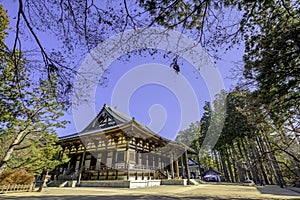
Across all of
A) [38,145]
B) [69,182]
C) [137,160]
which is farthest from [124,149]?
[38,145]

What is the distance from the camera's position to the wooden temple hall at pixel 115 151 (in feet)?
40.7

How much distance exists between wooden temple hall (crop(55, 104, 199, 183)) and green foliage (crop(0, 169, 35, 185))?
13.6 ft

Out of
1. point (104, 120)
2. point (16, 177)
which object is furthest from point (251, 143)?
point (16, 177)

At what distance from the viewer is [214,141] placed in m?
23.8

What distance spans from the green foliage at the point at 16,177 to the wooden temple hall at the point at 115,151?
13.6 ft

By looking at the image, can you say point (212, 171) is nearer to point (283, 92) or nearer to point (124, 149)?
point (124, 149)

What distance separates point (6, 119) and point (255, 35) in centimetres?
Answer: 839

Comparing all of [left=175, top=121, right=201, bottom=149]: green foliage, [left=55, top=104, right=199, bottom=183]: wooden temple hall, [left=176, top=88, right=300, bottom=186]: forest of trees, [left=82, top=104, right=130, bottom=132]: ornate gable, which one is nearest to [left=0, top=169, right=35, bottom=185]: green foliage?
[left=55, top=104, right=199, bottom=183]: wooden temple hall

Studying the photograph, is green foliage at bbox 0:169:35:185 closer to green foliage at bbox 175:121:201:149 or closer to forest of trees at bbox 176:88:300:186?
forest of trees at bbox 176:88:300:186

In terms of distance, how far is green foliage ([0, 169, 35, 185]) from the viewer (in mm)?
7926

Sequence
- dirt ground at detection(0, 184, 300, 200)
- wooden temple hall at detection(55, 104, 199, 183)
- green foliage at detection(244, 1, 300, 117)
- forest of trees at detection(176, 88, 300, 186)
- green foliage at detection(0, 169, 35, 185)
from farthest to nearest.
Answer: wooden temple hall at detection(55, 104, 199, 183)
green foliage at detection(0, 169, 35, 185)
dirt ground at detection(0, 184, 300, 200)
forest of trees at detection(176, 88, 300, 186)
green foliage at detection(244, 1, 300, 117)

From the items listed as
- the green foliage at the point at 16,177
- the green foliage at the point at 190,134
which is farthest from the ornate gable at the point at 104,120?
the green foliage at the point at 190,134

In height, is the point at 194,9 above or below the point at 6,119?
above

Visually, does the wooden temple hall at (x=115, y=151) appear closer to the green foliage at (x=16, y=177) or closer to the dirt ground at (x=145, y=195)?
the dirt ground at (x=145, y=195)
